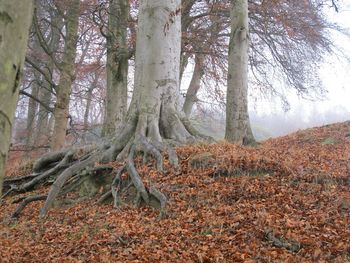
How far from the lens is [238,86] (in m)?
9.05

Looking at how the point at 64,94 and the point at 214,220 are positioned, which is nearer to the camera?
the point at 214,220

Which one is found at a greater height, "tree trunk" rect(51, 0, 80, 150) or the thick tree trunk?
"tree trunk" rect(51, 0, 80, 150)

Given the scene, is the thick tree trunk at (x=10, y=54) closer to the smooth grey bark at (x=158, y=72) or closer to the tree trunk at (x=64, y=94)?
the smooth grey bark at (x=158, y=72)

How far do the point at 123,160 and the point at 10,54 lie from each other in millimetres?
5279

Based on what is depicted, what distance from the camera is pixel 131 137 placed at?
→ 7.08 metres

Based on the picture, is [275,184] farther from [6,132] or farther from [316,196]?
[6,132]

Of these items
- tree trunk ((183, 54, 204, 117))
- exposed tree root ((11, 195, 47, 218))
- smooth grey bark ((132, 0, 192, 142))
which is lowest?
exposed tree root ((11, 195, 47, 218))

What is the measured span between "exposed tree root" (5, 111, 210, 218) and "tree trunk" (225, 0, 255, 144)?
1.72 m

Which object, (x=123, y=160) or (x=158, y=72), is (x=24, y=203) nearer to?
(x=123, y=160)

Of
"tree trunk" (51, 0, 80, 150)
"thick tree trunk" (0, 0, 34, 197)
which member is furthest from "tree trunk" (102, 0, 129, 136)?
"thick tree trunk" (0, 0, 34, 197)

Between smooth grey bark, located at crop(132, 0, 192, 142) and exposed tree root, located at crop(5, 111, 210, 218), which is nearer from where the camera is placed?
exposed tree root, located at crop(5, 111, 210, 218)

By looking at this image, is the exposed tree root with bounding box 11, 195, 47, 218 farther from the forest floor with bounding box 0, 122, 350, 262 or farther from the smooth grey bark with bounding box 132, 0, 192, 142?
the smooth grey bark with bounding box 132, 0, 192, 142

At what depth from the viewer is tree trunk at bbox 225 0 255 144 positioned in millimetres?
9039

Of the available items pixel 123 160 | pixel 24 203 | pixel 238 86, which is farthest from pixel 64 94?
pixel 24 203
